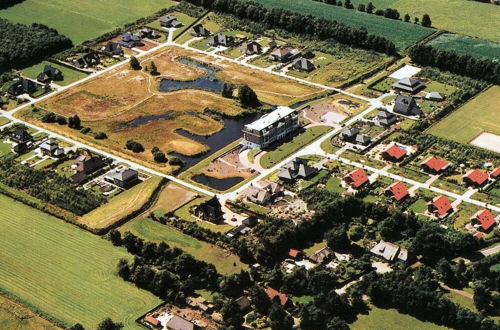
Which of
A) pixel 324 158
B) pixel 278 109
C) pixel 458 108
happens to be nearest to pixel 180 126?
pixel 278 109

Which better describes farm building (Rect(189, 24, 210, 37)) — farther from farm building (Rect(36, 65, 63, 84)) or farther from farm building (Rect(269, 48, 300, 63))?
farm building (Rect(36, 65, 63, 84))

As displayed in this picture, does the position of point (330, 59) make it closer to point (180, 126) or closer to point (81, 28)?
point (180, 126)

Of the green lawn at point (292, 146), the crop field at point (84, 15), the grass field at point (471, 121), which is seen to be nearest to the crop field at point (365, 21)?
the grass field at point (471, 121)

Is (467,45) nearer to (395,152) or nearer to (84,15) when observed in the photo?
(395,152)

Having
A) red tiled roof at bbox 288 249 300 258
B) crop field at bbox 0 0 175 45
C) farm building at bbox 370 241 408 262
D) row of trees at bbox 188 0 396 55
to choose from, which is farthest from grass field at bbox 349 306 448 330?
crop field at bbox 0 0 175 45

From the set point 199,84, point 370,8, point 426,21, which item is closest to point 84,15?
point 199,84

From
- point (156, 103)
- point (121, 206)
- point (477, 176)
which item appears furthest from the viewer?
point (156, 103)
